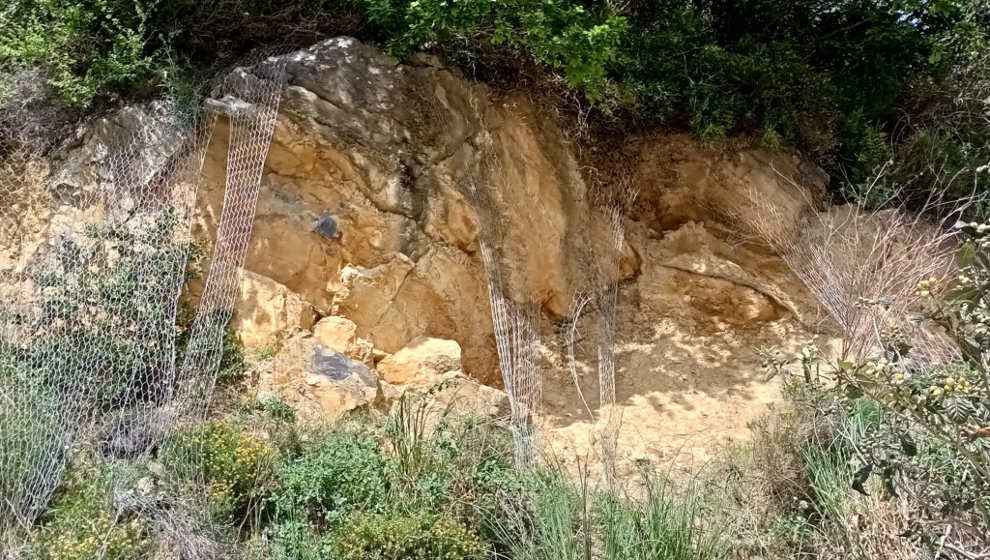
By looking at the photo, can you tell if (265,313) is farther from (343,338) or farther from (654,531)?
(654,531)

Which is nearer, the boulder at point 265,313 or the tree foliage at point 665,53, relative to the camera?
the boulder at point 265,313

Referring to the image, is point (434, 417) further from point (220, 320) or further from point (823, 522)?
point (823, 522)

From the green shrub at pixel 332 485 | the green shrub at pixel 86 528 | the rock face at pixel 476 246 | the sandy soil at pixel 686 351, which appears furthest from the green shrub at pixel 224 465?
the sandy soil at pixel 686 351

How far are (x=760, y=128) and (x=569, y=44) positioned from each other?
5.99 feet

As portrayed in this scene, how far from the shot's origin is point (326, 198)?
499cm

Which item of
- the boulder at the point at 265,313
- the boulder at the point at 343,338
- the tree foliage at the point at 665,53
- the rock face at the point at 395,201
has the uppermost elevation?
the tree foliage at the point at 665,53

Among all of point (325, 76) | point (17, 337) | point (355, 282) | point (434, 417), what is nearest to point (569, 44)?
point (325, 76)

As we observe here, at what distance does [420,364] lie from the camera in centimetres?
484

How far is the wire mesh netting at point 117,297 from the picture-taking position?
3.64m

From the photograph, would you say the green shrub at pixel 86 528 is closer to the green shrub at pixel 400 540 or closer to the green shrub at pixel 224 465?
the green shrub at pixel 224 465

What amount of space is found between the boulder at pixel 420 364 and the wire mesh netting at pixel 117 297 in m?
0.99

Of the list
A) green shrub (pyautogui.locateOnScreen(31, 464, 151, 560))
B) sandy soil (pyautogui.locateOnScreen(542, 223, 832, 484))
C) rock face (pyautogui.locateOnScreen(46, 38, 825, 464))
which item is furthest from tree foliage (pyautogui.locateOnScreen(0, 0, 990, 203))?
green shrub (pyautogui.locateOnScreen(31, 464, 151, 560))

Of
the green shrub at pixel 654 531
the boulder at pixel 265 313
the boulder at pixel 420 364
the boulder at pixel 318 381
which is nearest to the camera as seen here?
the green shrub at pixel 654 531

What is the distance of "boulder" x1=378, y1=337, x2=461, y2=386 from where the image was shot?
189 inches
